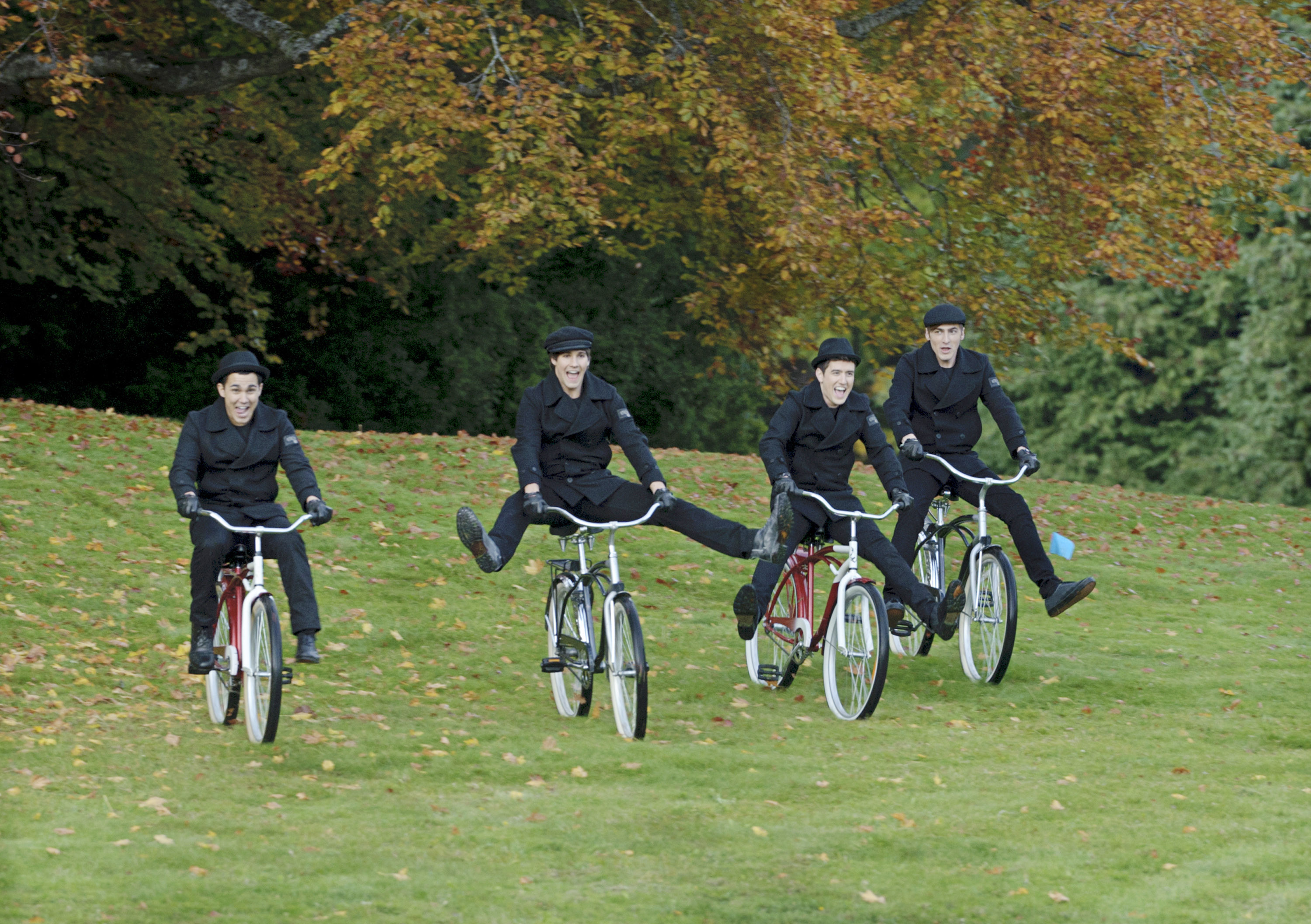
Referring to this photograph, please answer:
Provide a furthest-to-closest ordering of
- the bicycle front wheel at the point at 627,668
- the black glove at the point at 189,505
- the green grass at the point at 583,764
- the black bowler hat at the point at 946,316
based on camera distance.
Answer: the black bowler hat at the point at 946,316, the bicycle front wheel at the point at 627,668, the black glove at the point at 189,505, the green grass at the point at 583,764

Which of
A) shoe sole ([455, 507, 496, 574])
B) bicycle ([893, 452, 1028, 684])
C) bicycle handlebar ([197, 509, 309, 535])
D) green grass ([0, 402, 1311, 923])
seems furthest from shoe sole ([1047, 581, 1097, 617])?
bicycle handlebar ([197, 509, 309, 535])

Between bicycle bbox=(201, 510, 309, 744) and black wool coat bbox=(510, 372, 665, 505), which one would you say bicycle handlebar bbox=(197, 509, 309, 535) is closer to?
bicycle bbox=(201, 510, 309, 744)

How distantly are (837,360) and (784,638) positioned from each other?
165 centimetres

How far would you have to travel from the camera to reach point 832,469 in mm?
8945

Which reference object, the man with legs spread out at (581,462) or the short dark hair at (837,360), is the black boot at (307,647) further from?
the short dark hair at (837,360)

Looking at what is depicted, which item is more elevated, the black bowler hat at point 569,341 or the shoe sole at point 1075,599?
the black bowler hat at point 569,341

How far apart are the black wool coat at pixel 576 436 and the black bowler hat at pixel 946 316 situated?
7.07ft

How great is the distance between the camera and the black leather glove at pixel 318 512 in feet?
24.7

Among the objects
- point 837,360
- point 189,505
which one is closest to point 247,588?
point 189,505

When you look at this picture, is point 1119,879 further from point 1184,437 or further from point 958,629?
point 1184,437

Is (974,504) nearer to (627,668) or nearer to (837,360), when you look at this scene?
(837,360)

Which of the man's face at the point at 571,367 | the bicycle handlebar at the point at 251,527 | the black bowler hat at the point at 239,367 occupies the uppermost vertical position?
the man's face at the point at 571,367

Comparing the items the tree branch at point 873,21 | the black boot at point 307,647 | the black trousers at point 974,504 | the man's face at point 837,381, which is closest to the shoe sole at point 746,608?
the man's face at point 837,381

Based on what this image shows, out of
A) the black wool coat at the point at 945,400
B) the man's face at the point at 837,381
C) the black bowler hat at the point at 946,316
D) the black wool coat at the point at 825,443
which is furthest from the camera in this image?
the black wool coat at the point at 945,400
